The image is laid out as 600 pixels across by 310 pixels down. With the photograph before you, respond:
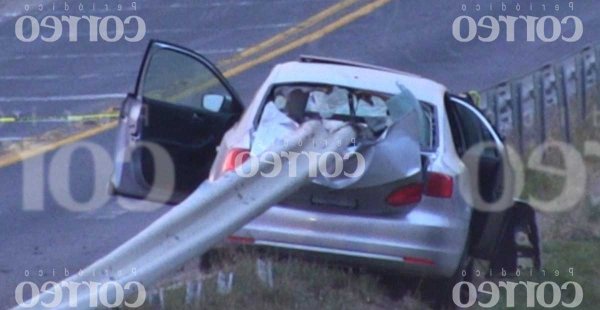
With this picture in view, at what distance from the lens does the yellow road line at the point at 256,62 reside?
1341 cm

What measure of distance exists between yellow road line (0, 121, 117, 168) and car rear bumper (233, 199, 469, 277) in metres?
5.56

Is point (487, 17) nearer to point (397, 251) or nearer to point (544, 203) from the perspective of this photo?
point (544, 203)

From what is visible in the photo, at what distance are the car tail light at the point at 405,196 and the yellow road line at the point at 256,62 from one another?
5960 millimetres

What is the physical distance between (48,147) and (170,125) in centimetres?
475

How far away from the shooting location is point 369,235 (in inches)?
318

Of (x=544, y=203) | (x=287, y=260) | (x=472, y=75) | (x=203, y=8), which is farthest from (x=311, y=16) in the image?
(x=287, y=260)

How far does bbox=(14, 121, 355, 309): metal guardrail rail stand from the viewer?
584 centimetres

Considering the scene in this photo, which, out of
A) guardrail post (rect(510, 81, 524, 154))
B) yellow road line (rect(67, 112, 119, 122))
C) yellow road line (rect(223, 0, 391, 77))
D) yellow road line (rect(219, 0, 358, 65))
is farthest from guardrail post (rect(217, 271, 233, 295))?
yellow road line (rect(219, 0, 358, 65))

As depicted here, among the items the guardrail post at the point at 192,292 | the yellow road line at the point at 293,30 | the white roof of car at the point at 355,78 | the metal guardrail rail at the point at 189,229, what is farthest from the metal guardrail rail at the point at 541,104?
the yellow road line at the point at 293,30

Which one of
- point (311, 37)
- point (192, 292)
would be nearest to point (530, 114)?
point (192, 292)

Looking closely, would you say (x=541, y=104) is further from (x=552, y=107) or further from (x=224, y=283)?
(x=224, y=283)

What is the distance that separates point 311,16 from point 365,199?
12237mm

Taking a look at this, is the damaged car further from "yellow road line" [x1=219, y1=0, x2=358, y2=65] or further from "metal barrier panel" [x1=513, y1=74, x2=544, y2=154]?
"yellow road line" [x1=219, y1=0, x2=358, y2=65]

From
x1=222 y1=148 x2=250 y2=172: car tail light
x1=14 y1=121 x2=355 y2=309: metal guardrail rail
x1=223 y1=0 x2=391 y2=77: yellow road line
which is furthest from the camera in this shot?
x1=223 y1=0 x2=391 y2=77: yellow road line
